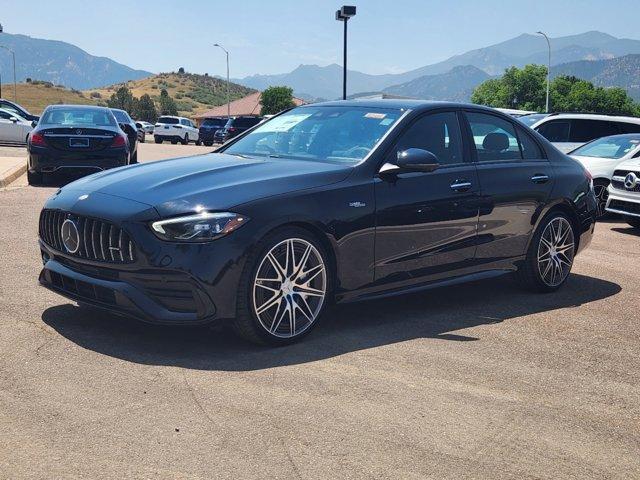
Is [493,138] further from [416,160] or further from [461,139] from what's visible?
[416,160]

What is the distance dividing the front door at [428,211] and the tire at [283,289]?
1.85ft

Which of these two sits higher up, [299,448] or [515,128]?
[515,128]

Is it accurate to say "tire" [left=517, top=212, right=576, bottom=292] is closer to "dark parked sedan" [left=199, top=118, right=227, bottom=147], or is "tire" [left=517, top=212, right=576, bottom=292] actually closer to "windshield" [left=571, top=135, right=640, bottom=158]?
"windshield" [left=571, top=135, right=640, bottom=158]

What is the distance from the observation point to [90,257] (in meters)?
4.98

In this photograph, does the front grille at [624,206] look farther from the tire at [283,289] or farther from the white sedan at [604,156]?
the tire at [283,289]

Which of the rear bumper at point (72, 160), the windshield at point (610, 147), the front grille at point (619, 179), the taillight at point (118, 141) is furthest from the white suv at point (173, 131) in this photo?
the front grille at point (619, 179)

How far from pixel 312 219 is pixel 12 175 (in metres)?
12.3

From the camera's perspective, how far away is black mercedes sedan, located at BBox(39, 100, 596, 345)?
4.77 meters

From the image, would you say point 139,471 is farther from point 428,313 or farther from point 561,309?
point 561,309

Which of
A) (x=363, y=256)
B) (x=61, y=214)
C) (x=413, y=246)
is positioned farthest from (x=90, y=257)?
(x=413, y=246)

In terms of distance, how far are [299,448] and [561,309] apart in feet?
12.4

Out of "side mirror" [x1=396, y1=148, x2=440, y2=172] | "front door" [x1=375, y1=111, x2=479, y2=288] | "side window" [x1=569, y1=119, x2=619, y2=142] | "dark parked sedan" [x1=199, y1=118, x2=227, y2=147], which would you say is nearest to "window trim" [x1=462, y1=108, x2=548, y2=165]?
"front door" [x1=375, y1=111, x2=479, y2=288]

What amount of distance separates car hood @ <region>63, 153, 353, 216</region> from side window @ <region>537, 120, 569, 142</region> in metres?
11.8

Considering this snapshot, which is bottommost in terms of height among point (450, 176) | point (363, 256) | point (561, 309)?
point (561, 309)
